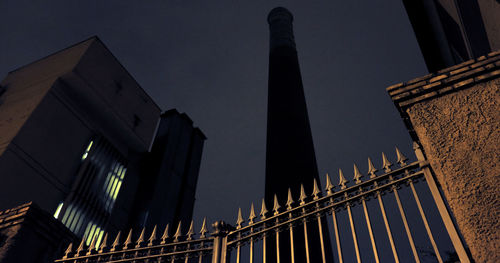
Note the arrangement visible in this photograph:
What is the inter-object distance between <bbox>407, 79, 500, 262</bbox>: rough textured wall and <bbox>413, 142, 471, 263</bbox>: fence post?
5.2 inches

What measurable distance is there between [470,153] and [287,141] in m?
16.0

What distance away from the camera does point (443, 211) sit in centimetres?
315

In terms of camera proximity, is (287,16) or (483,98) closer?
(483,98)

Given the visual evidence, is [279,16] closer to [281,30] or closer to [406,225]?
[281,30]

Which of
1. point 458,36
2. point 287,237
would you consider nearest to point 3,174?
point 287,237

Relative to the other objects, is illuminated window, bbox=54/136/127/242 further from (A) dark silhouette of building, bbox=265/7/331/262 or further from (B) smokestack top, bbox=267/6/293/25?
(B) smokestack top, bbox=267/6/293/25

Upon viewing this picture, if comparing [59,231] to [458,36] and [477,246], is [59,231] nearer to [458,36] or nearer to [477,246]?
[477,246]

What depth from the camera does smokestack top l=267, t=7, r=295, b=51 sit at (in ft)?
89.2

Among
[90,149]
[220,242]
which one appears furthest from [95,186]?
[220,242]

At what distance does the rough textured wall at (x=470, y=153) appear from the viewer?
8.83 feet

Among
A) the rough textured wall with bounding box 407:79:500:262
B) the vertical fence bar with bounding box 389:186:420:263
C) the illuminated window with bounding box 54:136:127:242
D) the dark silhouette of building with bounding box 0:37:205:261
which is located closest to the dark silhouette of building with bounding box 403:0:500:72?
the rough textured wall with bounding box 407:79:500:262

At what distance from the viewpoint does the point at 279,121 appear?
20.4 metres

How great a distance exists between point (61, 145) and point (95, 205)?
146 inches

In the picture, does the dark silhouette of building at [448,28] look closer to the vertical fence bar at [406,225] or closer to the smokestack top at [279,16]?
the vertical fence bar at [406,225]
